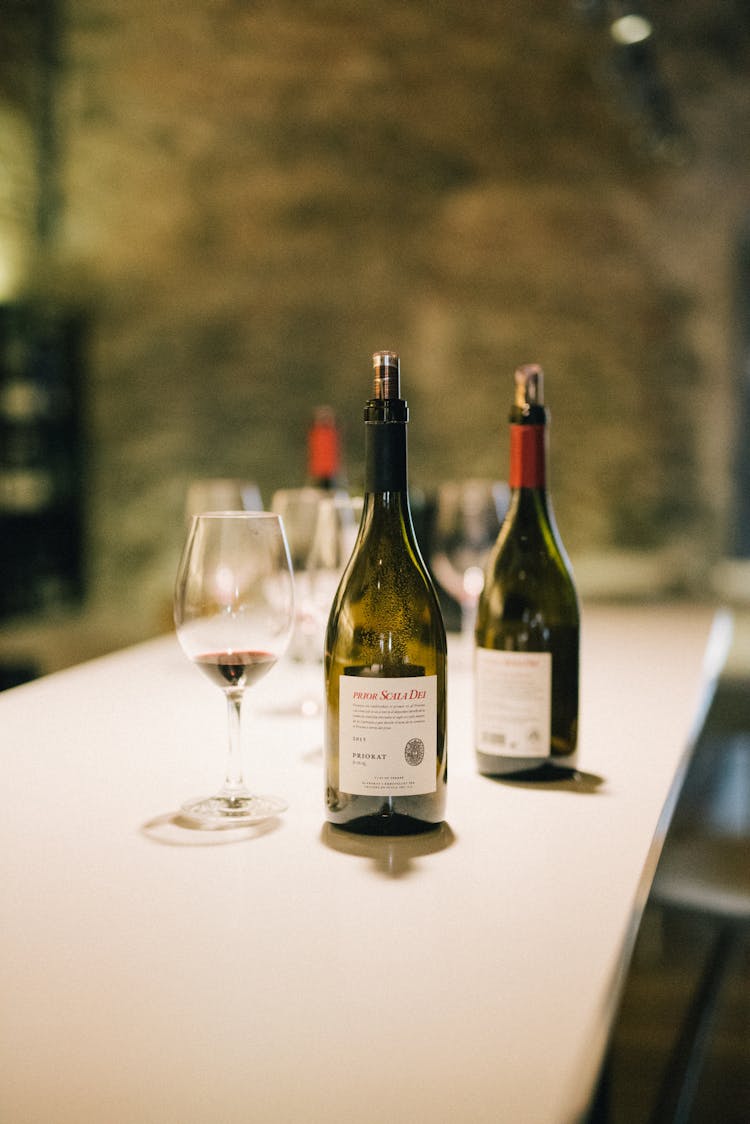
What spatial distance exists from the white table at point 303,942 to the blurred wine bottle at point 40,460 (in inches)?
150

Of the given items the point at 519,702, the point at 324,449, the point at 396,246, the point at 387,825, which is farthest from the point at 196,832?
the point at 396,246

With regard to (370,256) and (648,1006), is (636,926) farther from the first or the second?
(370,256)

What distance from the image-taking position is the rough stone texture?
14.5 ft

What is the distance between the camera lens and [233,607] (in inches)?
33.4

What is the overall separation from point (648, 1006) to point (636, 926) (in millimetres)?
2122

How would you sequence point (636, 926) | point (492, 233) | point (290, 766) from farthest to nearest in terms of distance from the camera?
point (492, 233) < point (290, 766) < point (636, 926)

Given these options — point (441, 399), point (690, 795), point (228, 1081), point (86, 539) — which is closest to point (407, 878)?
point (228, 1081)

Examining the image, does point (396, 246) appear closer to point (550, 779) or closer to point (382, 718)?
point (550, 779)

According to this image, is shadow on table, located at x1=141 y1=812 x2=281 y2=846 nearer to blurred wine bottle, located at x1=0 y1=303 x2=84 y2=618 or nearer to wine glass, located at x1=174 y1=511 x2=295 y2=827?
wine glass, located at x1=174 y1=511 x2=295 y2=827

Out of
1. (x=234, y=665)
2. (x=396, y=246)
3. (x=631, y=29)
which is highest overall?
(x=631, y=29)

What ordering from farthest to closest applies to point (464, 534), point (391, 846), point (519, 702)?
point (464, 534) < point (519, 702) < point (391, 846)

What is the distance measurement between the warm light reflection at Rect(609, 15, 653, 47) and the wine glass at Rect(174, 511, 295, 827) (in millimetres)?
2856

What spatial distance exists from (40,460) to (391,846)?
4.31m

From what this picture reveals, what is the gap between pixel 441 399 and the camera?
462 centimetres
